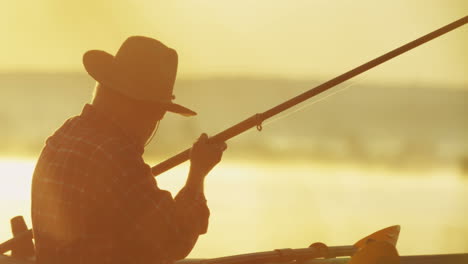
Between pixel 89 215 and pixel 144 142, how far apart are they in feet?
1.28

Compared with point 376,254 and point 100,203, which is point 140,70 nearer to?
point 100,203

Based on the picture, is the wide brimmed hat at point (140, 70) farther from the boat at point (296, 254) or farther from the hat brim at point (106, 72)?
the boat at point (296, 254)

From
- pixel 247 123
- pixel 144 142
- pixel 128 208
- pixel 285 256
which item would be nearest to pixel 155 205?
pixel 128 208

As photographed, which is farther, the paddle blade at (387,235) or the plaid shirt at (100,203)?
the paddle blade at (387,235)

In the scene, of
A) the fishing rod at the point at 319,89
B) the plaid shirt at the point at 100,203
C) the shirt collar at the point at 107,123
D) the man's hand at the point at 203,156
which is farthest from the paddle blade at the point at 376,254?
the shirt collar at the point at 107,123

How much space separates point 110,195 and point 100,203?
47 millimetres

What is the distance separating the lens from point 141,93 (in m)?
2.86

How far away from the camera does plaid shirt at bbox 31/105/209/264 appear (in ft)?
8.55

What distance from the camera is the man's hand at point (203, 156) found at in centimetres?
298

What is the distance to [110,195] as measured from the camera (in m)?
2.61

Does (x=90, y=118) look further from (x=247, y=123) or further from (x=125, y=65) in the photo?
(x=247, y=123)

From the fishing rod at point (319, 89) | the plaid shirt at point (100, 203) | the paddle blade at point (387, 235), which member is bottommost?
the paddle blade at point (387, 235)

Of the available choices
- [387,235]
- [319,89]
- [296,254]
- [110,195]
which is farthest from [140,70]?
[387,235]

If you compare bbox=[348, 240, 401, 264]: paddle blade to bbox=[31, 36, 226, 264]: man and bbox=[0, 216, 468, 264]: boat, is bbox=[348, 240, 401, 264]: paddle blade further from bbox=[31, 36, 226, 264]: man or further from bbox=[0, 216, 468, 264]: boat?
bbox=[31, 36, 226, 264]: man
